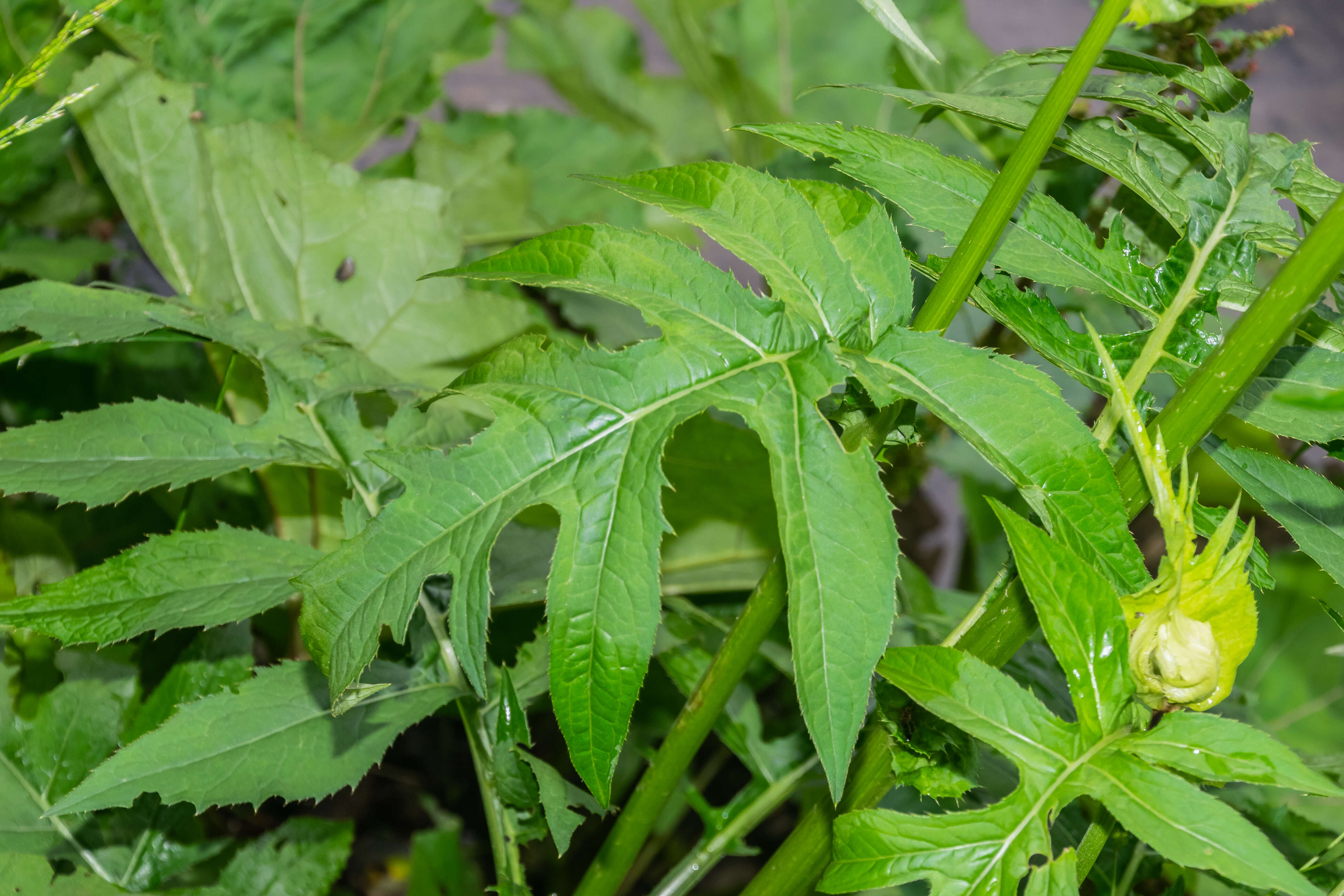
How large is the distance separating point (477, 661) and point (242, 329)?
Result: 0.32 m

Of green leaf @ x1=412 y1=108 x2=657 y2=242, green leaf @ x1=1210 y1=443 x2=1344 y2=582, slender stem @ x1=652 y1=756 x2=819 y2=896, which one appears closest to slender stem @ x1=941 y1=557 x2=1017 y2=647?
green leaf @ x1=1210 y1=443 x2=1344 y2=582

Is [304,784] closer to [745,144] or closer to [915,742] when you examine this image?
[915,742]

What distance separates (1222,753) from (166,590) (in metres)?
0.46

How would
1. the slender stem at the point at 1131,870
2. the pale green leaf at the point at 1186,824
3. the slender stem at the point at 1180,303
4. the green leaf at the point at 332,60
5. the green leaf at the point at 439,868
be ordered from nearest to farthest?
the pale green leaf at the point at 1186,824 < the slender stem at the point at 1180,303 < the slender stem at the point at 1131,870 < the green leaf at the point at 439,868 < the green leaf at the point at 332,60

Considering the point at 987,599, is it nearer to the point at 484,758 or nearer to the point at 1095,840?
the point at 1095,840

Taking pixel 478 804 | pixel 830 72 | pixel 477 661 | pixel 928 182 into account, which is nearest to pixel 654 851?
pixel 478 804

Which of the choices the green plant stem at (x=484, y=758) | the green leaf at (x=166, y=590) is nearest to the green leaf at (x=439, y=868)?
the green plant stem at (x=484, y=758)

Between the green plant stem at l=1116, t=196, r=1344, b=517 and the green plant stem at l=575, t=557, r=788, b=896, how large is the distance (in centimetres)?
14

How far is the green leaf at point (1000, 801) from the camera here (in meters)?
0.32

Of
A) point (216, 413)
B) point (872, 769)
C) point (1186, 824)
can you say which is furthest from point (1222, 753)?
point (216, 413)

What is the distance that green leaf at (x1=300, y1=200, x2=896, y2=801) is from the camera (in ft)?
1.08

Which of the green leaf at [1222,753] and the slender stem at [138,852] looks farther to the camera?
the slender stem at [138,852]

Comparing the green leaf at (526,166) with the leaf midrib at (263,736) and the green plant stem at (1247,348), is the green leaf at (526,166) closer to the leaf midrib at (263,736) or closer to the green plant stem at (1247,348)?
the leaf midrib at (263,736)

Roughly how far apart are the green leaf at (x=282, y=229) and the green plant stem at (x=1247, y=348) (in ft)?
1.80
